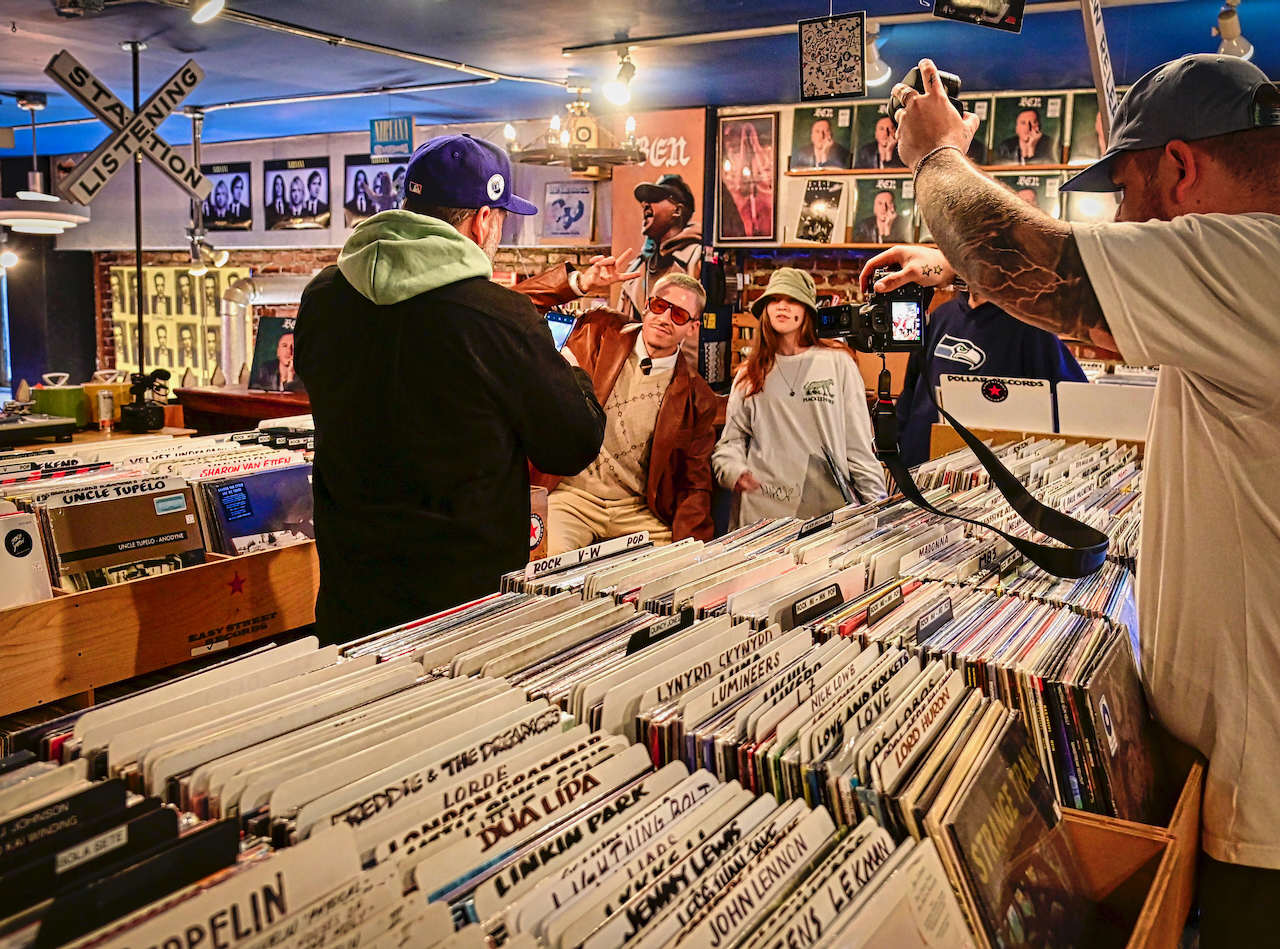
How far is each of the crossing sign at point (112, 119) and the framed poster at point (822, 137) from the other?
4092 millimetres

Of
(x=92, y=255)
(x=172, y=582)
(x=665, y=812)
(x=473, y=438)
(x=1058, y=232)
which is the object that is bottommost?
(x=172, y=582)

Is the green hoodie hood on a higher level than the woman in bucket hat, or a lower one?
higher

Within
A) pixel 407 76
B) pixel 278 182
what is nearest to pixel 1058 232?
pixel 407 76

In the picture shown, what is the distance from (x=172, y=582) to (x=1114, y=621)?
2147 millimetres

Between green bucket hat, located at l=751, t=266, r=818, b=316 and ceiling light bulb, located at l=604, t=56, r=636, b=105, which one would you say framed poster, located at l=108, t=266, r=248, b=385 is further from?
green bucket hat, located at l=751, t=266, r=818, b=316

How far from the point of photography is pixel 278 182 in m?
9.54

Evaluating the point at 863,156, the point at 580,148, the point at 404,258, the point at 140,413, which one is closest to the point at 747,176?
the point at 863,156

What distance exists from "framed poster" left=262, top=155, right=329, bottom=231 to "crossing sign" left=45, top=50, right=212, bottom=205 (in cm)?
472

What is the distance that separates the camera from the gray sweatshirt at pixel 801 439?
11.4ft

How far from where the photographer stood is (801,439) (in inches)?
138

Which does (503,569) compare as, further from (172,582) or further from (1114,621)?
(1114,621)

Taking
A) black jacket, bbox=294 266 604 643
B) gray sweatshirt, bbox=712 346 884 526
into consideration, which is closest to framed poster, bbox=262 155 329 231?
gray sweatshirt, bbox=712 346 884 526

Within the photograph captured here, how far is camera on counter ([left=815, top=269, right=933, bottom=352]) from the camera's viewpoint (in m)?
1.85

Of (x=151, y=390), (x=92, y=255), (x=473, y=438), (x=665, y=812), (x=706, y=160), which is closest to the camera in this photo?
(x=665, y=812)
